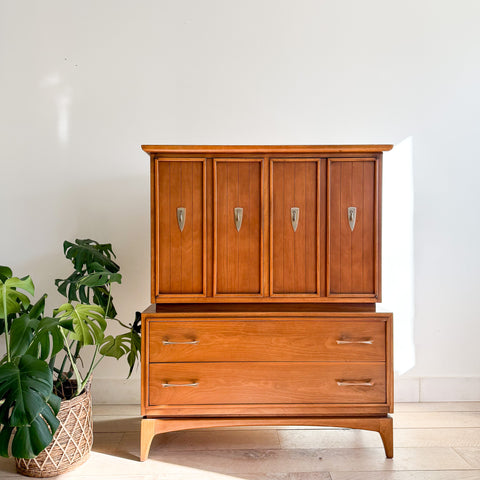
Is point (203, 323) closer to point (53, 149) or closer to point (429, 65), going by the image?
point (53, 149)

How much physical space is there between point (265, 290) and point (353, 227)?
0.44 metres

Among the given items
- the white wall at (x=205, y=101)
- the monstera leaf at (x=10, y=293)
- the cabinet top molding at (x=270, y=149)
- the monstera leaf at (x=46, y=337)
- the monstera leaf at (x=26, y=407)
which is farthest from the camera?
the white wall at (x=205, y=101)

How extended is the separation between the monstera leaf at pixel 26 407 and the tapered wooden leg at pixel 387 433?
121cm

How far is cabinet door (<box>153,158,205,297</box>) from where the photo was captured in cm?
169

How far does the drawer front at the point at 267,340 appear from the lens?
5.50 ft

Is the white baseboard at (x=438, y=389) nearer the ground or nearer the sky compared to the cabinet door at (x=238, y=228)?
nearer the ground

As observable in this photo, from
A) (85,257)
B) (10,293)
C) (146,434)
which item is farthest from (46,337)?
(146,434)

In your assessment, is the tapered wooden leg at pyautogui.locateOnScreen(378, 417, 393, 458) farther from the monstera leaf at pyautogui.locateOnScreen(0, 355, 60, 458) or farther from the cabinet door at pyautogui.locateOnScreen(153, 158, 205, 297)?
the monstera leaf at pyautogui.locateOnScreen(0, 355, 60, 458)

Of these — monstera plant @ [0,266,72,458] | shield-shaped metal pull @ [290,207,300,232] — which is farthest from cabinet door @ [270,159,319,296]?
monstera plant @ [0,266,72,458]

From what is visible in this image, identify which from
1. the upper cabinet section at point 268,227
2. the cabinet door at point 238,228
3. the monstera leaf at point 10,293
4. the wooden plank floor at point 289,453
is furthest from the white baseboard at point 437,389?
the monstera leaf at point 10,293

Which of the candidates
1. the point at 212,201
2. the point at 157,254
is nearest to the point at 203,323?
the point at 157,254

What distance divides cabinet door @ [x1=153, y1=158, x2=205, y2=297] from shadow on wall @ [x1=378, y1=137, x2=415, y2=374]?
1091mm

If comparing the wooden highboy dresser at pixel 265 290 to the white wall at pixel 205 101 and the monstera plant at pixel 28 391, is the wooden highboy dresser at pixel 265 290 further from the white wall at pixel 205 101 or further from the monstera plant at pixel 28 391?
the white wall at pixel 205 101

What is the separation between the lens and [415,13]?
7.32 feet
